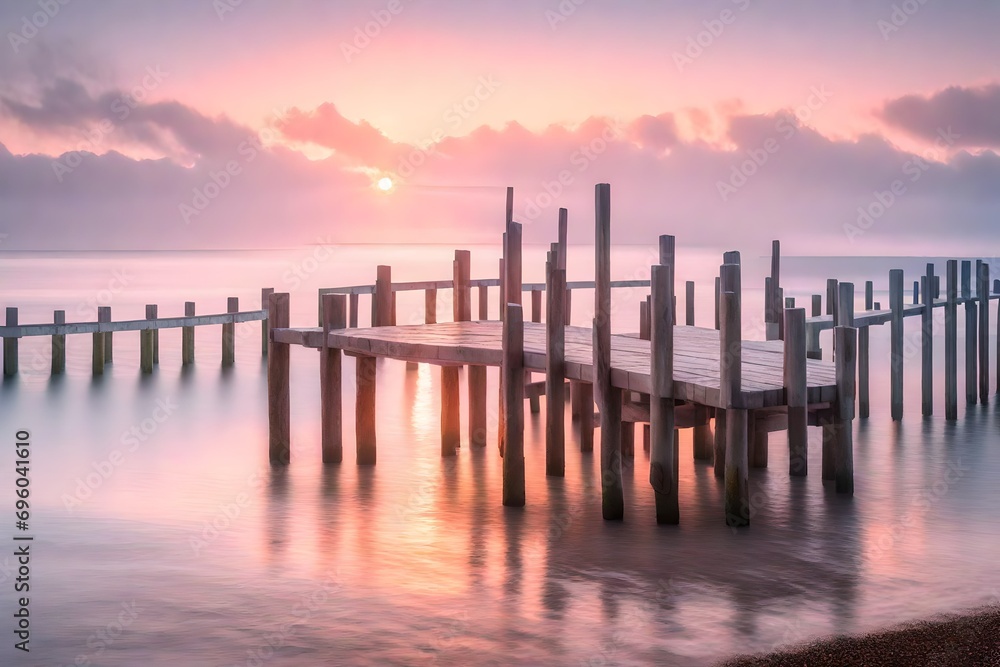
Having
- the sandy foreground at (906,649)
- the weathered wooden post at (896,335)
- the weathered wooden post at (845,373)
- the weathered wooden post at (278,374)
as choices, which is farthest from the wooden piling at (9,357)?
the sandy foreground at (906,649)

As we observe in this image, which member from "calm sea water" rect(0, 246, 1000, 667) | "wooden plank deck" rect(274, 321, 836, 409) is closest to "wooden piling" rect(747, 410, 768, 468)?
"calm sea water" rect(0, 246, 1000, 667)

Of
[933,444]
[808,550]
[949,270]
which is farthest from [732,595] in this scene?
[949,270]

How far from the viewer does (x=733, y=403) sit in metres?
8.45

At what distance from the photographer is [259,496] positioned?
11.2 meters

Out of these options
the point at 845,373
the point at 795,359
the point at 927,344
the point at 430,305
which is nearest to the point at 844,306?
the point at 845,373

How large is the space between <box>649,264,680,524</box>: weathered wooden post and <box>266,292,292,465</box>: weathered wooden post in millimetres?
4657

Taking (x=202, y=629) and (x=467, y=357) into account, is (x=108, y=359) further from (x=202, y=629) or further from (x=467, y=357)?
(x=202, y=629)

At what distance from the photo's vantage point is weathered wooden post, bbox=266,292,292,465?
1193 centimetres

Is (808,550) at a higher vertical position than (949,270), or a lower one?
lower

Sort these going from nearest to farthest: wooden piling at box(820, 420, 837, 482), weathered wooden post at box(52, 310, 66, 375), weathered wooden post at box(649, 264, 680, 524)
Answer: weathered wooden post at box(649, 264, 680, 524), wooden piling at box(820, 420, 837, 482), weathered wooden post at box(52, 310, 66, 375)

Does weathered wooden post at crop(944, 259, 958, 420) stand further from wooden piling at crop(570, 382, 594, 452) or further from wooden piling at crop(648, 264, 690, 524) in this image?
wooden piling at crop(648, 264, 690, 524)

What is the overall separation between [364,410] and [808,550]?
5.18 meters

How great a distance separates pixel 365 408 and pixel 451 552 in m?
3.34

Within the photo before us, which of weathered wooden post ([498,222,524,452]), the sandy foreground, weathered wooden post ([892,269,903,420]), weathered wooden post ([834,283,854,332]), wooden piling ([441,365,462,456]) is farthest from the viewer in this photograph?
weathered wooden post ([892,269,903,420])
